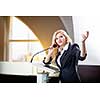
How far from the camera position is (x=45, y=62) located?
7.68 feet

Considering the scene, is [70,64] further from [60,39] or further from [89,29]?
[89,29]

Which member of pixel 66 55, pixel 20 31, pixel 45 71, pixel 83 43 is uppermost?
pixel 20 31

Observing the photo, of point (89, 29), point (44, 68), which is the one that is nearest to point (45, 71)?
point (44, 68)

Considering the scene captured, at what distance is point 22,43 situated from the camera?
2.37 metres

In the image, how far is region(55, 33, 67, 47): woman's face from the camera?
2352 mm

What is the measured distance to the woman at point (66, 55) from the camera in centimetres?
233

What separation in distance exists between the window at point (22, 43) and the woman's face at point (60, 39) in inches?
6.6

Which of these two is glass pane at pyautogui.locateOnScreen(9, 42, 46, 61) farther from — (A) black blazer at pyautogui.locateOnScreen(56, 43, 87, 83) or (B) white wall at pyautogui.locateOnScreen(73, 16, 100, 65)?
(B) white wall at pyautogui.locateOnScreen(73, 16, 100, 65)

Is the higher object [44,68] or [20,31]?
[20,31]

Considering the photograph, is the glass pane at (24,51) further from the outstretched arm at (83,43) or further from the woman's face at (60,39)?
the outstretched arm at (83,43)

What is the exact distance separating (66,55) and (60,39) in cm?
16

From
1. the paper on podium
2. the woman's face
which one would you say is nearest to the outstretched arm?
the woman's face

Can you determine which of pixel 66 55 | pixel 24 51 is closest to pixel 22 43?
pixel 24 51
